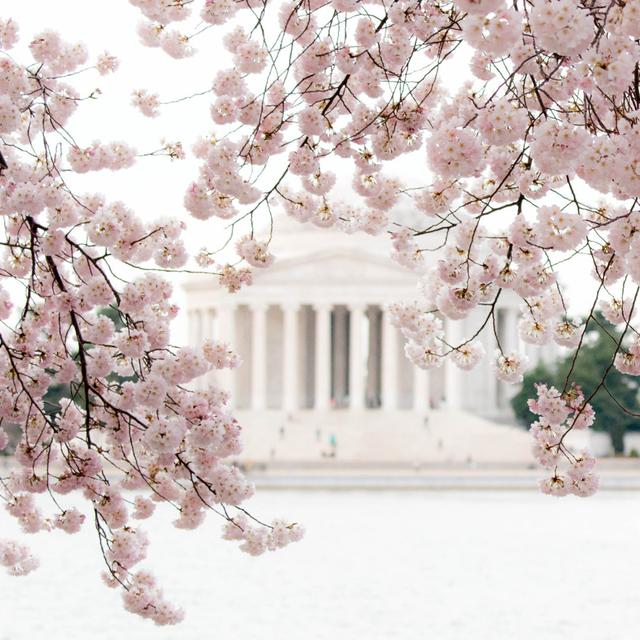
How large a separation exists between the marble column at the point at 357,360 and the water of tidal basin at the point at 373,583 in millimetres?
63267

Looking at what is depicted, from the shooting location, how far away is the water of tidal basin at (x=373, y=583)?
96.0 ft

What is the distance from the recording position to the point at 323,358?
402ft

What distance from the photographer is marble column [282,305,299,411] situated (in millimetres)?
122875

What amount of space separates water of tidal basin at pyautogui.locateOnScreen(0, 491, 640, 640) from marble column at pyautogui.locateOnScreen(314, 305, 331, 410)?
64.2 metres

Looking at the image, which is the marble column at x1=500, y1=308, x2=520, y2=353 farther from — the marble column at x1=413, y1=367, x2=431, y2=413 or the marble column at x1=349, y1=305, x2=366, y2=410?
the marble column at x1=349, y1=305, x2=366, y2=410

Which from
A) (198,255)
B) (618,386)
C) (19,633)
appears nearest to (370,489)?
(618,386)

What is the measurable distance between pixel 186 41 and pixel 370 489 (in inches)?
2375

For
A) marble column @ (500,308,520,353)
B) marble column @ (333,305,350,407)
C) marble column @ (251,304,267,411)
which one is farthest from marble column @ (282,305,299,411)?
marble column @ (500,308,520,353)

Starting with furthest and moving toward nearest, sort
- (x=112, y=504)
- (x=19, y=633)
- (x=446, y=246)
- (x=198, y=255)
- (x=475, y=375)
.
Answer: (x=475, y=375) → (x=19, y=633) → (x=198, y=255) → (x=112, y=504) → (x=446, y=246)

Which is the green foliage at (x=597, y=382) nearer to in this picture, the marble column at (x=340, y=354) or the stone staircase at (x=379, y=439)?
the stone staircase at (x=379, y=439)

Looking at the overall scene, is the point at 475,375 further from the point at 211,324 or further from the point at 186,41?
the point at 186,41

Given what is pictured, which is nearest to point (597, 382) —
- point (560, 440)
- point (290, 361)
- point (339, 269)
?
point (339, 269)

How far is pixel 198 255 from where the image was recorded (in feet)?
48.3

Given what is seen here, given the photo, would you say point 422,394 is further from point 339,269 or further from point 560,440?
point 560,440
